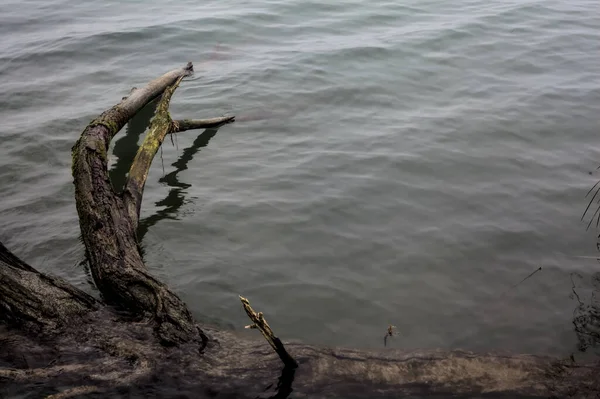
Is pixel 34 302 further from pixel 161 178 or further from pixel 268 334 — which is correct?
pixel 161 178

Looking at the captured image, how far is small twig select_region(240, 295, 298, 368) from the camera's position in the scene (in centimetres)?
Answer: 383

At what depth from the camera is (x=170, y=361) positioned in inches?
171

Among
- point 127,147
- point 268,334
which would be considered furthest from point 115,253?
point 127,147

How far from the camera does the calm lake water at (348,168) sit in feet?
19.2

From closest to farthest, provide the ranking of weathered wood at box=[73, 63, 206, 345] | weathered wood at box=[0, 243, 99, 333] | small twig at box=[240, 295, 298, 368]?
small twig at box=[240, 295, 298, 368], weathered wood at box=[0, 243, 99, 333], weathered wood at box=[73, 63, 206, 345]

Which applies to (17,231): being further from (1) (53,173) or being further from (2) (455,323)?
(2) (455,323)

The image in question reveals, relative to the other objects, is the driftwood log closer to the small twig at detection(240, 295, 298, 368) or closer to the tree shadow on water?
the small twig at detection(240, 295, 298, 368)

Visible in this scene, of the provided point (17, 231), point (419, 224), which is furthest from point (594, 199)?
point (17, 231)

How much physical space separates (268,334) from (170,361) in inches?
35.4

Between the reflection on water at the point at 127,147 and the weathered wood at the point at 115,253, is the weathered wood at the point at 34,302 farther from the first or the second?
the reflection on water at the point at 127,147

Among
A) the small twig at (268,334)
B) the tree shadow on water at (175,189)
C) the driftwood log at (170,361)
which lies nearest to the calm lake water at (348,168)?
the tree shadow on water at (175,189)

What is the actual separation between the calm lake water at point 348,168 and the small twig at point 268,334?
1.05 metres

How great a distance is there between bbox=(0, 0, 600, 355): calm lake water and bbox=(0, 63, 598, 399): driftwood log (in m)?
0.78

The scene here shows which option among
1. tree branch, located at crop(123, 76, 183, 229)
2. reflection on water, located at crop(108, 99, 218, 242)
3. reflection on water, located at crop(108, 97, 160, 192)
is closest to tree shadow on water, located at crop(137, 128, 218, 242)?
reflection on water, located at crop(108, 99, 218, 242)
